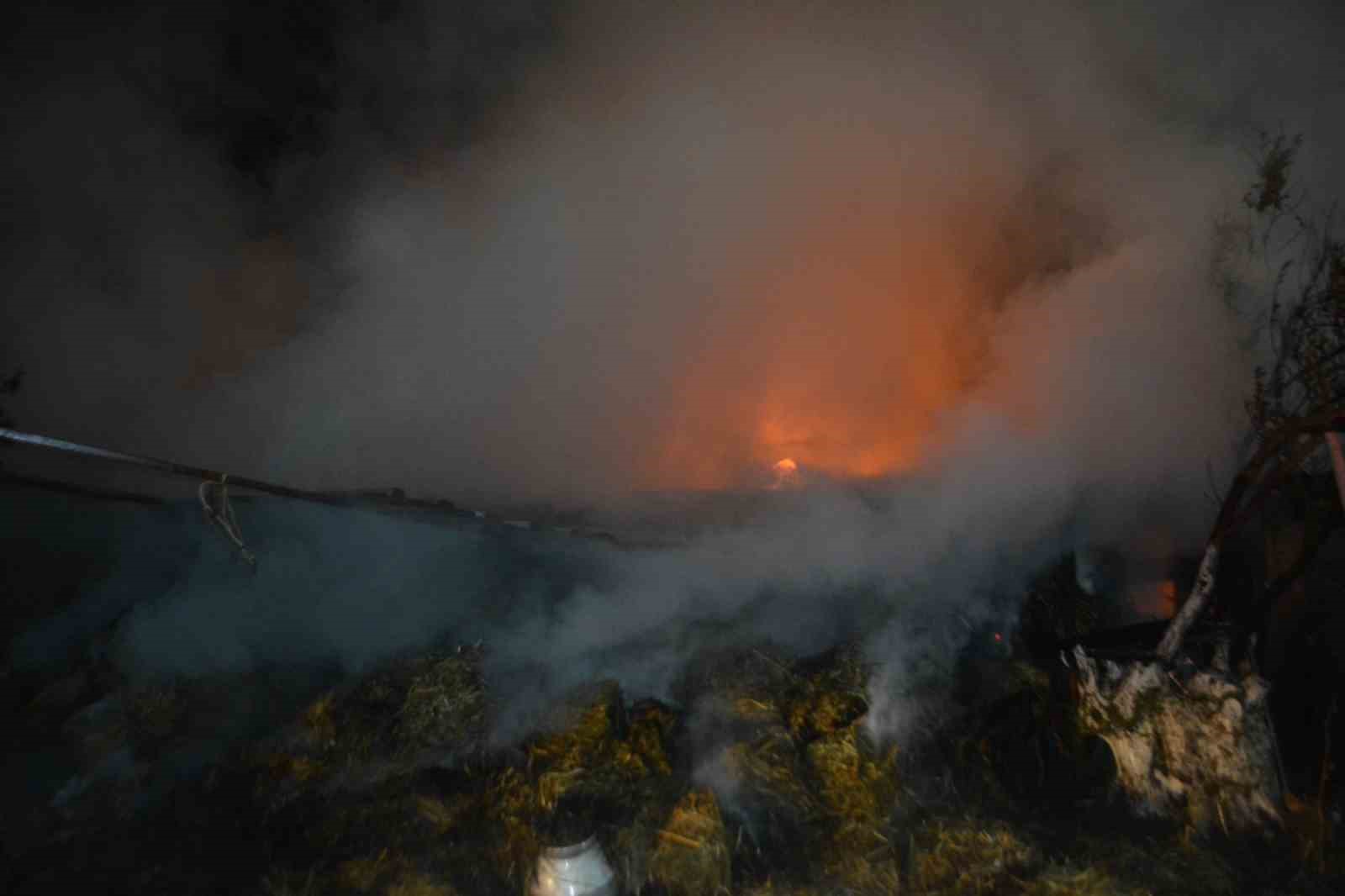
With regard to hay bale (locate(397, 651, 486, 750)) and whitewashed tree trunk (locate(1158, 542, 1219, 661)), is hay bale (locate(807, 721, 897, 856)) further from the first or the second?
hay bale (locate(397, 651, 486, 750))

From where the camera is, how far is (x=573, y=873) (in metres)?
4.18

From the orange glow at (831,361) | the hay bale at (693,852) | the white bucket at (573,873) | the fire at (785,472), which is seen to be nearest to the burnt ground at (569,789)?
the hay bale at (693,852)

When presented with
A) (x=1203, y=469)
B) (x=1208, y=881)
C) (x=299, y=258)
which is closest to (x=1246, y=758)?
(x=1208, y=881)

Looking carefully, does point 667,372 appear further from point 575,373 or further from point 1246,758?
point 1246,758

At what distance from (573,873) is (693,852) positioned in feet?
2.82

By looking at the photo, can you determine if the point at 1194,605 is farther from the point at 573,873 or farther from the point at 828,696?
the point at 573,873

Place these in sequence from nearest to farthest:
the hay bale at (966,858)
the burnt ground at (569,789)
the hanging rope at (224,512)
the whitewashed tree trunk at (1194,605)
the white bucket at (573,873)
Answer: the white bucket at (573,873), the burnt ground at (569,789), the hay bale at (966,858), the hanging rope at (224,512), the whitewashed tree trunk at (1194,605)

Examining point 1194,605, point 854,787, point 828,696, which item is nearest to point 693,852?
point 854,787

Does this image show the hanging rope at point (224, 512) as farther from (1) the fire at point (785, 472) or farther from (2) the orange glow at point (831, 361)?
(1) the fire at point (785, 472)

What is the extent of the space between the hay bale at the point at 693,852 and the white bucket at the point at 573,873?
427 mm

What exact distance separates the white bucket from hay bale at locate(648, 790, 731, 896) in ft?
1.40

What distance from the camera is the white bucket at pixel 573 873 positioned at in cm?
417

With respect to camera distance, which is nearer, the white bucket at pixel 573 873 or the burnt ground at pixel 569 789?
the white bucket at pixel 573 873

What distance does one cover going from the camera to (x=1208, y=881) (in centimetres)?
464
